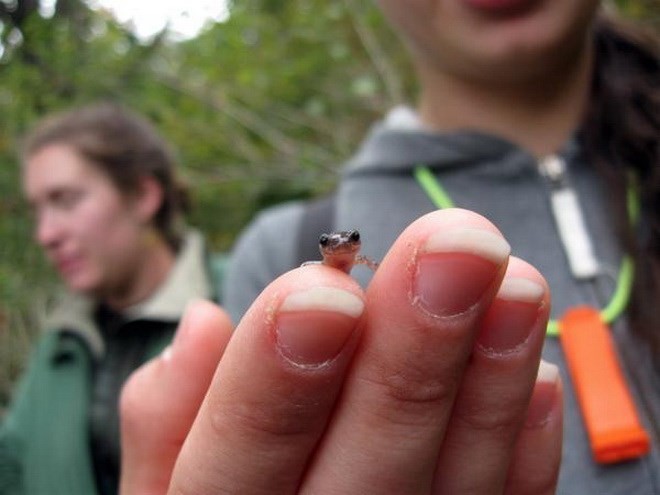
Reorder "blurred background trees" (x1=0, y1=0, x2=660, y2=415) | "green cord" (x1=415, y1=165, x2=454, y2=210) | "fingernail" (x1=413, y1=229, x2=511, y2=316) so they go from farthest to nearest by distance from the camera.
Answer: "blurred background trees" (x1=0, y1=0, x2=660, y2=415), "green cord" (x1=415, y1=165, x2=454, y2=210), "fingernail" (x1=413, y1=229, x2=511, y2=316)

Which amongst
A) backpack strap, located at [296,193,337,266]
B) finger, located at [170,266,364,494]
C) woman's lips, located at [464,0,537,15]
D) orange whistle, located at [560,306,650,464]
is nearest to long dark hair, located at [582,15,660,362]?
orange whistle, located at [560,306,650,464]

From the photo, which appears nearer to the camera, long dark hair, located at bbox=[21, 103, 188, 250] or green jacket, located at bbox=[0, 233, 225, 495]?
green jacket, located at bbox=[0, 233, 225, 495]

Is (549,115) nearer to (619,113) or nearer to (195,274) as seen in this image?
(619,113)

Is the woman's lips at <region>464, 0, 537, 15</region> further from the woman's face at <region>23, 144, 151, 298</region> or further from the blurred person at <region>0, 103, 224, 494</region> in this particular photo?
the woman's face at <region>23, 144, 151, 298</region>

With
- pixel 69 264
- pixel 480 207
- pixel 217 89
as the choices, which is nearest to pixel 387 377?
pixel 480 207

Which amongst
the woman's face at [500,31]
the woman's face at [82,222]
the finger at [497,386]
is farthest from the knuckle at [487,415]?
the woman's face at [82,222]

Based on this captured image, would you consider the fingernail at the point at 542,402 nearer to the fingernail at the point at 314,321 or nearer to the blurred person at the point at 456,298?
the blurred person at the point at 456,298
